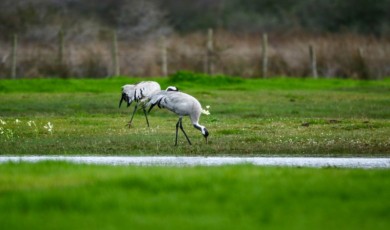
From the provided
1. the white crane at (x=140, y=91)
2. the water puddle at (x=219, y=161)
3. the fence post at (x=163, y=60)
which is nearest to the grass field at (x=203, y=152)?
the white crane at (x=140, y=91)

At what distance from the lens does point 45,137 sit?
19188mm

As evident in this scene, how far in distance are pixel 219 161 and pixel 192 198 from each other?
4.67m

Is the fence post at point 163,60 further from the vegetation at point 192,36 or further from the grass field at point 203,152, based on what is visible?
the grass field at point 203,152

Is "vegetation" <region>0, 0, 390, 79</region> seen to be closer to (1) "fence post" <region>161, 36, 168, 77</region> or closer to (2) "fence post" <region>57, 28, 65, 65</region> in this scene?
(2) "fence post" <region>57, 28, 65, 65</region>

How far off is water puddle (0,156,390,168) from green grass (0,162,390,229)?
5.71 ft

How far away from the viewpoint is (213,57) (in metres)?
39.9

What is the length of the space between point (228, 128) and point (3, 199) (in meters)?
10.4

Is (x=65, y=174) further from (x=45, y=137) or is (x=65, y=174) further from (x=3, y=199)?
(x=45, y=137)

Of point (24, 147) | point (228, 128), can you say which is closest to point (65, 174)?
point (24, 147)

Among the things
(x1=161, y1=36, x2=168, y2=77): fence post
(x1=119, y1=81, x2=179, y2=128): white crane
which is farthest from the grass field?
(x1=161, y1=36, x2=168, y2=77): fence post

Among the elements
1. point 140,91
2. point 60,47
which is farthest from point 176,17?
point 140,91

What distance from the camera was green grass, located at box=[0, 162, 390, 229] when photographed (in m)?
9.29

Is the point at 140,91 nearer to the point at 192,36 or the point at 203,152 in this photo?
the point at 203,152

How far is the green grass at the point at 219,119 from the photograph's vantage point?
57.2 ft
